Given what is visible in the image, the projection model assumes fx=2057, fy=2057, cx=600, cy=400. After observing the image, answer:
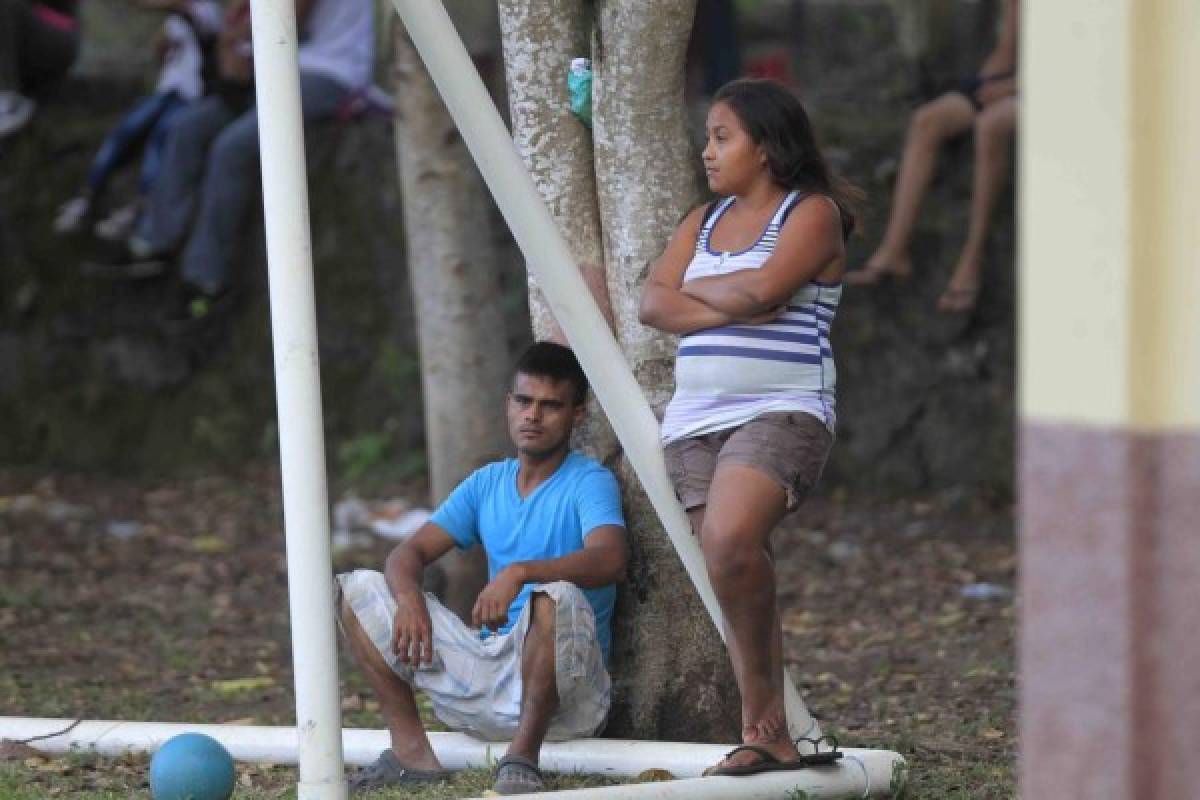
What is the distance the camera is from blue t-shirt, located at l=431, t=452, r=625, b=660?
479cm

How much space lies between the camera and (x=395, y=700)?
4.72 metres

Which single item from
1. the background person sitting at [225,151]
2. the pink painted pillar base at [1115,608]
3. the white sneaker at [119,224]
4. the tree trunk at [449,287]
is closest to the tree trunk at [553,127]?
the tree trunk at [449,287]

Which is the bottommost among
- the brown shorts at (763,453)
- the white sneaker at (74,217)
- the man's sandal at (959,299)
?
the brown shorts at (763,453)

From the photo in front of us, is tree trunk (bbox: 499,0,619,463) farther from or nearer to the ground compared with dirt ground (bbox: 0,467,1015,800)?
farther from the ground

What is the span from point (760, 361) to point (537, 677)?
885 mm

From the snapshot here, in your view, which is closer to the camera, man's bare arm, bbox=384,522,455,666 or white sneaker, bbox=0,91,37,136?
man's bare arm, bbox=384,522,455,666

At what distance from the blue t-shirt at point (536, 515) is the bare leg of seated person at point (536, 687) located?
15cm

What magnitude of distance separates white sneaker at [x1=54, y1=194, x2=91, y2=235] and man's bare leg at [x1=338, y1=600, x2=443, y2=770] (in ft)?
18.6

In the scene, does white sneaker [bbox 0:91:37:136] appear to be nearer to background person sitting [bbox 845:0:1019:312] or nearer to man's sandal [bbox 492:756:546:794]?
background person sitting [bbox 845:0:1019:312]

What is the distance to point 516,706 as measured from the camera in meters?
4.73

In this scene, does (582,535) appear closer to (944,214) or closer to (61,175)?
(944,214)

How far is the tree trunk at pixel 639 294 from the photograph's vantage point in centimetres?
492

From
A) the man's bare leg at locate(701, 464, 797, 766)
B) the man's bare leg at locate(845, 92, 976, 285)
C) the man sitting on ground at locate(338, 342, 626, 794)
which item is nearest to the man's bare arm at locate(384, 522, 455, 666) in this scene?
the man sitting on ground at locate(338, 342, 626, 794)

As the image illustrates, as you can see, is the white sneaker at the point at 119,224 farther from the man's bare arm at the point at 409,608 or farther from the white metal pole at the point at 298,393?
the white metal pole at the point at 298,393
